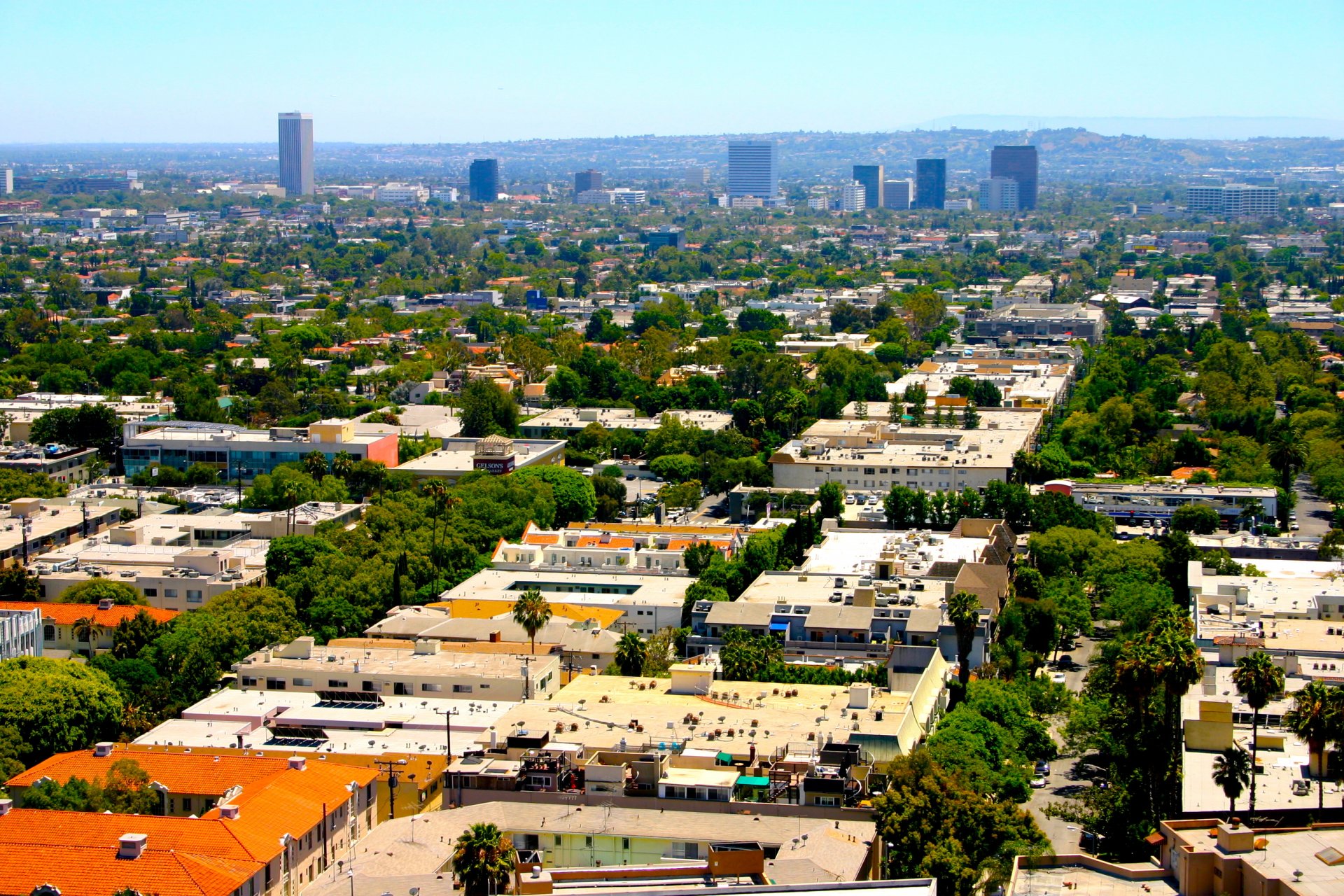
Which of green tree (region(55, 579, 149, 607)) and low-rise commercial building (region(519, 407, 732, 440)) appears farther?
low-rise commercial building (region(519, 407, 732, 440))

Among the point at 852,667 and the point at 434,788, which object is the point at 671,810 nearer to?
the point at 434,788

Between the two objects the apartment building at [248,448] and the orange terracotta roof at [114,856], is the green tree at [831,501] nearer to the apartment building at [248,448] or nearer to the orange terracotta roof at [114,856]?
the apartment building at [248,448]

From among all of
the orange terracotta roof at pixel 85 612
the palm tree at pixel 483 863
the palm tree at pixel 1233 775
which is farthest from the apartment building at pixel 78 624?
the palm tree at pixel 1233 775

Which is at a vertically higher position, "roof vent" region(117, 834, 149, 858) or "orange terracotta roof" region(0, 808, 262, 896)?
"roof vent" region(117, 834, 149, 858)

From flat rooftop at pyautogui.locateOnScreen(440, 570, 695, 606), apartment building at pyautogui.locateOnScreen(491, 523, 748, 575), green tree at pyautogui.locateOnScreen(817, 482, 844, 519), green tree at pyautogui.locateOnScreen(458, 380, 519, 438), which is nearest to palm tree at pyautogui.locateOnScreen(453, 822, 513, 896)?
flat rooftop at pyautogui.locateOnScreen(440, 570, 695, 606)

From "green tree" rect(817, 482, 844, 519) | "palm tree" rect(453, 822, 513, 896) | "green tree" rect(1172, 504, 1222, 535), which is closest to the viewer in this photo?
"palm tree" rect(453, 822, 513, 896)

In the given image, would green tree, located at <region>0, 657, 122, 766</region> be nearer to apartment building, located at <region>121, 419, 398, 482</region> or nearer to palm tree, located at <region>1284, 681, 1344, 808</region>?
palm tree, located at <region>1284, 681, 1344, 808</region>
